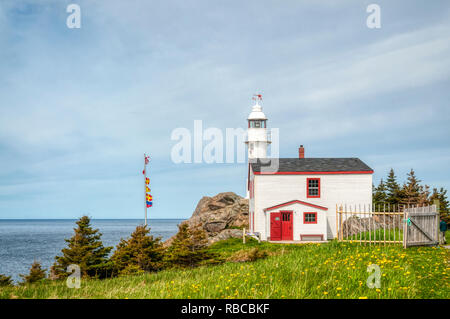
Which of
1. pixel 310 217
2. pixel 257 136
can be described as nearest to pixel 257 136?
pixel 257 136

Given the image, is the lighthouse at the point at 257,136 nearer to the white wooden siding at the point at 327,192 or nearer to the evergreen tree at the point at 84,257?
the white wooden siding at the point at 327,192

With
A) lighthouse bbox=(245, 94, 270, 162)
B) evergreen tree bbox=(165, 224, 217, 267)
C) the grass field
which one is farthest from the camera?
lighthouse bbox=(245, 94, 270, 162)

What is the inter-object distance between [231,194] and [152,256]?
32.8m

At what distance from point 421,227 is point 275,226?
14.2 metres

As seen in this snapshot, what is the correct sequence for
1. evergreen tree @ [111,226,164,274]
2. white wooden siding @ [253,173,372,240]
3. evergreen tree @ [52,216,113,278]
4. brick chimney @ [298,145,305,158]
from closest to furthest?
evergreen tree @ [111,226,164,274]
evergreen tree @ [52,216,113,278]
white wooden siding @ [253,173,372,240]
brick chimney @ [298,145,305,158]

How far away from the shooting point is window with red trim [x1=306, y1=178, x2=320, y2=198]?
34406 mm

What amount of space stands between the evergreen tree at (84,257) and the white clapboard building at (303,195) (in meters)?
14.5

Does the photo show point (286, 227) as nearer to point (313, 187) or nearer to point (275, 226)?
point (275, 226)

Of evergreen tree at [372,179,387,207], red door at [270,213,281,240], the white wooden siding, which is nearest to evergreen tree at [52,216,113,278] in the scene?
red door at [270,213,281,240]

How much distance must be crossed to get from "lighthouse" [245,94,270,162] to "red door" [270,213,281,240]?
15784mm

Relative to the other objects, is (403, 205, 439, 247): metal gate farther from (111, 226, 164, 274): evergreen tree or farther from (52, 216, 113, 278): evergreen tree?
(52, 216, 113, 278): evergreen tree
